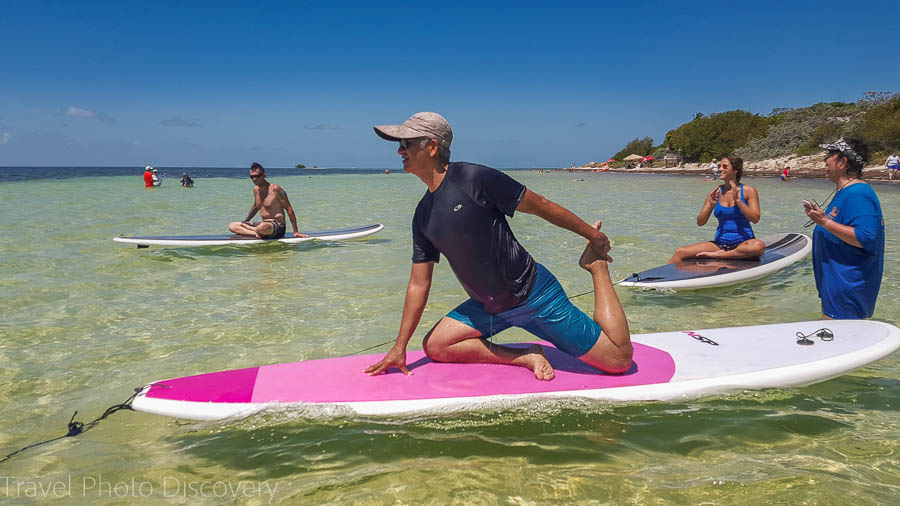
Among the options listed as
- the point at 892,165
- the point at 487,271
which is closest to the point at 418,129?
the point at 487,271

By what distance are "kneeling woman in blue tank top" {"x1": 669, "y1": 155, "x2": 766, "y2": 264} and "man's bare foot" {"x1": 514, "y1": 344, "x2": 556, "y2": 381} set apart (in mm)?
4540

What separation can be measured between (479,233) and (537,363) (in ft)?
3.34

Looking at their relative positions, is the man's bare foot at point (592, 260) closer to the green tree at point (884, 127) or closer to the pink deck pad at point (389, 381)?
the pink deck pad at point (389, 381)

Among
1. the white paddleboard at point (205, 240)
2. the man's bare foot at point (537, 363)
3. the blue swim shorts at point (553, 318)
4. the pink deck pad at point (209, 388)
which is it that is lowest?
the pink deck pad at point (209, 388)

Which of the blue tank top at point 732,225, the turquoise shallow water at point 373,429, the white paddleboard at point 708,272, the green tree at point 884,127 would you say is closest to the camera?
the turquoise shallow water at point 373,429

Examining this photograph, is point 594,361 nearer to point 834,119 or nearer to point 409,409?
point 409,409

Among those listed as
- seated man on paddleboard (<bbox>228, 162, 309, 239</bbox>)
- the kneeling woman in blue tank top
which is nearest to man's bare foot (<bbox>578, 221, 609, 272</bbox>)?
the kneeling woman in blue tank top

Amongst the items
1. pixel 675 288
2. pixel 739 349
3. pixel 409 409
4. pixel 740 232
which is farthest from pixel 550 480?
pixel 740 232

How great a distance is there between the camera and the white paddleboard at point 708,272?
21.0 ft

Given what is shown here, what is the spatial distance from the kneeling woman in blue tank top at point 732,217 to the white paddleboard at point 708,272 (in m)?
0.12

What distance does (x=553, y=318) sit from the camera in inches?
125

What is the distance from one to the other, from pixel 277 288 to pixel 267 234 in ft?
10.5

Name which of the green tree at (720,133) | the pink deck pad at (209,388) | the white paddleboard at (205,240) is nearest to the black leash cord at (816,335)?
the pink deck pad at (209,388)

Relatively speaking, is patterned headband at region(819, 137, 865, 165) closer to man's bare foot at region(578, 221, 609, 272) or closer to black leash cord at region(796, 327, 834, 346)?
black leash cord at region(796, 327, 834, 346)
